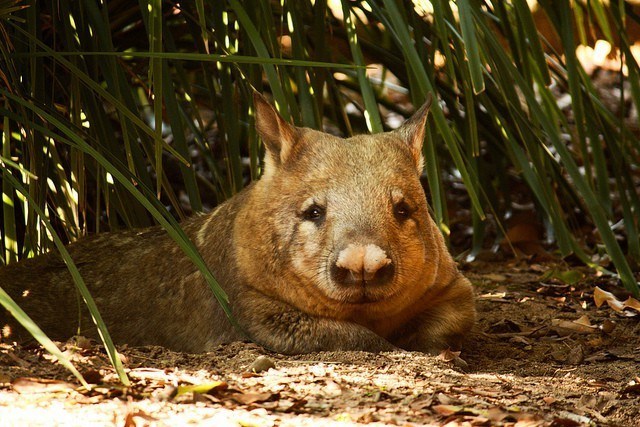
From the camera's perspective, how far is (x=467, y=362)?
12.3 ft

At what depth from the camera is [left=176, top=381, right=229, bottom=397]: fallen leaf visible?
2.57 metres

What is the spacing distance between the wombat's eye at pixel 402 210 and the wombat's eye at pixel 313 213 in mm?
278

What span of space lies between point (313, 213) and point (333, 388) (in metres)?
0.98

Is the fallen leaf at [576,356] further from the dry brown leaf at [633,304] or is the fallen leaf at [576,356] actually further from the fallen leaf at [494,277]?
the fallen leaf at [494,277]

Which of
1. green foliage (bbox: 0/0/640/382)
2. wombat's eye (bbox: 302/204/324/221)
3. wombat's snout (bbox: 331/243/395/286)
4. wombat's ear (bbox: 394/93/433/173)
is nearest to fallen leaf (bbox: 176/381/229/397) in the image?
green foliage (bbox: 0/0/640/382)

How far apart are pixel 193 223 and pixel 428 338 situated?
4.04ft

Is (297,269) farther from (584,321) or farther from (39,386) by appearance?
(584,321)

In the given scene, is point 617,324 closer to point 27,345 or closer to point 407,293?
point 407,293

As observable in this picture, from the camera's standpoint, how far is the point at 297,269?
3.55m

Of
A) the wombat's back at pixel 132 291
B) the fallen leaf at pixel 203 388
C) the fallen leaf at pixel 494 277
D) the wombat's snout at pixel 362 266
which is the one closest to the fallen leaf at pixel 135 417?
the fallen leaf at pixel 203 388

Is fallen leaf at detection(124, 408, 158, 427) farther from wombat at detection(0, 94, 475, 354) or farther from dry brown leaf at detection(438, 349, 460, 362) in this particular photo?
dry brown leaf at detection(438, 349, 460, 362)

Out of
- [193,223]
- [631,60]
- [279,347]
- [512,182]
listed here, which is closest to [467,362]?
[279,347]

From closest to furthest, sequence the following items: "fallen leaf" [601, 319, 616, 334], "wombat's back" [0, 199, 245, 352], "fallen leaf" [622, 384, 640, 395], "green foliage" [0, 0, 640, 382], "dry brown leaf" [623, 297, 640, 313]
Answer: "fallen leaf" [622, 384, 640, 395], "green foliage" [0, 0, 640, 382], "wombat's back" [0, 199, 245, 352], "fallen leaf" [601, 319, 616, 334], "dry brown leaf" [623, 297, 640, 313]

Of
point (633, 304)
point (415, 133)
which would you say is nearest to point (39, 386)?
point (415, 133)
